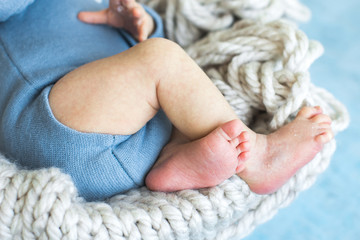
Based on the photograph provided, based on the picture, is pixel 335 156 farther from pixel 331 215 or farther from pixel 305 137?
pixel 305 137

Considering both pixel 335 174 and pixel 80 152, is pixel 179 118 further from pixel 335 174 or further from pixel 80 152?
pixel 335 174

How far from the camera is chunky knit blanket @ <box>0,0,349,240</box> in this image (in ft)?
1.85

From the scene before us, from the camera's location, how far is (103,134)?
63 centimetres

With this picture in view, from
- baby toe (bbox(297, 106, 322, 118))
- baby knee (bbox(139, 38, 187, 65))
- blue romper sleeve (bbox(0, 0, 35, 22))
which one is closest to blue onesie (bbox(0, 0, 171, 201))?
blue romper sleeve (bbox(0, 0, 35, 22))

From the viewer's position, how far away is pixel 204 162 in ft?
2.07

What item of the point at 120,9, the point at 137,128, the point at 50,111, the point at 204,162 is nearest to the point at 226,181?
the point at 204,162

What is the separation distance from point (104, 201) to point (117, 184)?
3cm

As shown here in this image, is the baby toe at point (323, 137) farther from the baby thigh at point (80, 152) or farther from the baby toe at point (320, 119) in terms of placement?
the baby thigh at point (80, 152)

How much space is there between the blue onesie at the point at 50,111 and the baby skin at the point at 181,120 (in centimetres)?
2

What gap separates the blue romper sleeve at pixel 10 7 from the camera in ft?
2.42

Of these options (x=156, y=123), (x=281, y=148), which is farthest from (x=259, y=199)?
(x=156, y=123)

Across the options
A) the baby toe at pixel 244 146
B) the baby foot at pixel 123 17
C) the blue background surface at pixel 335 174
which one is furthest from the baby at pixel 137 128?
the blue background surface at pixel 335 174

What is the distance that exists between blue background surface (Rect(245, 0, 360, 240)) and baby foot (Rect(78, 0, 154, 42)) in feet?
1.66

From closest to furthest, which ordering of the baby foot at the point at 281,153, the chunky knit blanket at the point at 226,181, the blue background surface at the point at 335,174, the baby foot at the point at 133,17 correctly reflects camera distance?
the chunky knit blanket at the point at 226,181 < the baby foot at the point at 281,153 < the baby foot at the point at 133,17 < the blue background surface at the point at 335,174
